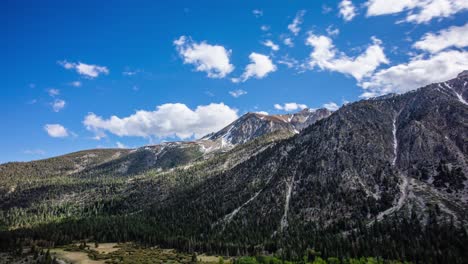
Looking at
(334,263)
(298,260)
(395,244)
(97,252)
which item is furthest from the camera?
(97,252)

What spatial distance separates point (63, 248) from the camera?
193 meters

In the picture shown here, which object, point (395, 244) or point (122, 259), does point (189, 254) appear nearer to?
point (122, 259)

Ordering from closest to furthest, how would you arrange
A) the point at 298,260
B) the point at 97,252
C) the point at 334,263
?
the point at 334,263, the point at 298,260, the point at 97,252

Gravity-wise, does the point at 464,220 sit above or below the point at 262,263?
above

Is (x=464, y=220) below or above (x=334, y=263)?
above

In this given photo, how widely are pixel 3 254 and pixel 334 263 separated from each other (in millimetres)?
159697

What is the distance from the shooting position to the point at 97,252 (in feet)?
600

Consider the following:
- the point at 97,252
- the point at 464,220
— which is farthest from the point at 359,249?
the point at 97,252

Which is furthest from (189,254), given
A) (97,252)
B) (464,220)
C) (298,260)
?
(464,220)

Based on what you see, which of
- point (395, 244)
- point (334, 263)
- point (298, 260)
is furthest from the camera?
point (395, 244)

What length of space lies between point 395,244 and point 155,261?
118061mm

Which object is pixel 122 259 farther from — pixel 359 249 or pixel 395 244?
pixel 395 244

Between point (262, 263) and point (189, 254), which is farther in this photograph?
point (189, 254)

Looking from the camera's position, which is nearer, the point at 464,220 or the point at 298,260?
the point at 298,260
